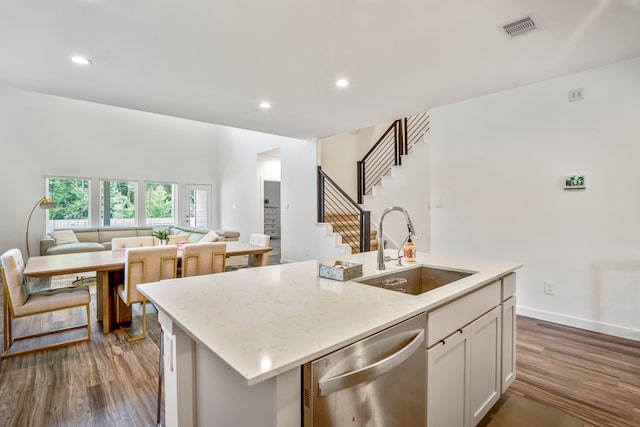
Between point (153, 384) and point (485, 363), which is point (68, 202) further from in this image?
point (485, 363)

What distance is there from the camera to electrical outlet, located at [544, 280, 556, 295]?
3.20 metres

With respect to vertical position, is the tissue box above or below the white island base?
above

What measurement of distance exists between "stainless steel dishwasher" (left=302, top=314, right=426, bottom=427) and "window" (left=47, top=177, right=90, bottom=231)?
8239 millimetres

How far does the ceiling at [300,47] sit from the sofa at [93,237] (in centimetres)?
264

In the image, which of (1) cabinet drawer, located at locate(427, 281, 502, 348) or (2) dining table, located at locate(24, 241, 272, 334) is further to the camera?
(2) dining table, located at locate(24, 241, 272, 334)

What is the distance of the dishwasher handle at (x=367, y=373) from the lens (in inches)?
33.5

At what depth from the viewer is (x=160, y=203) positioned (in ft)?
27.5

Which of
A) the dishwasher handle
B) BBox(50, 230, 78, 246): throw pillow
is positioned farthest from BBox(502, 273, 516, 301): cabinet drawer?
BBox(50, 230, 78, 246): throw pillow

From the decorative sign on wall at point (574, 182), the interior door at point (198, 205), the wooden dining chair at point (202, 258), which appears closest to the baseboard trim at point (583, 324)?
the decorative sign on wall at point (574, 182)

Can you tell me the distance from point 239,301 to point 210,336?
34 centimetres

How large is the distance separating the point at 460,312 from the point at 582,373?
1662 mm

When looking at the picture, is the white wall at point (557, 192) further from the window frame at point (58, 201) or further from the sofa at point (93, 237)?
the window frame at point (58, 201)

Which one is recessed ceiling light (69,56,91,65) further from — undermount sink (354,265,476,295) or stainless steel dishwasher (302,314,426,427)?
stainless steel dishwasher (302,314,426,427)

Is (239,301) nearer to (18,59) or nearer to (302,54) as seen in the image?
(302,54)
